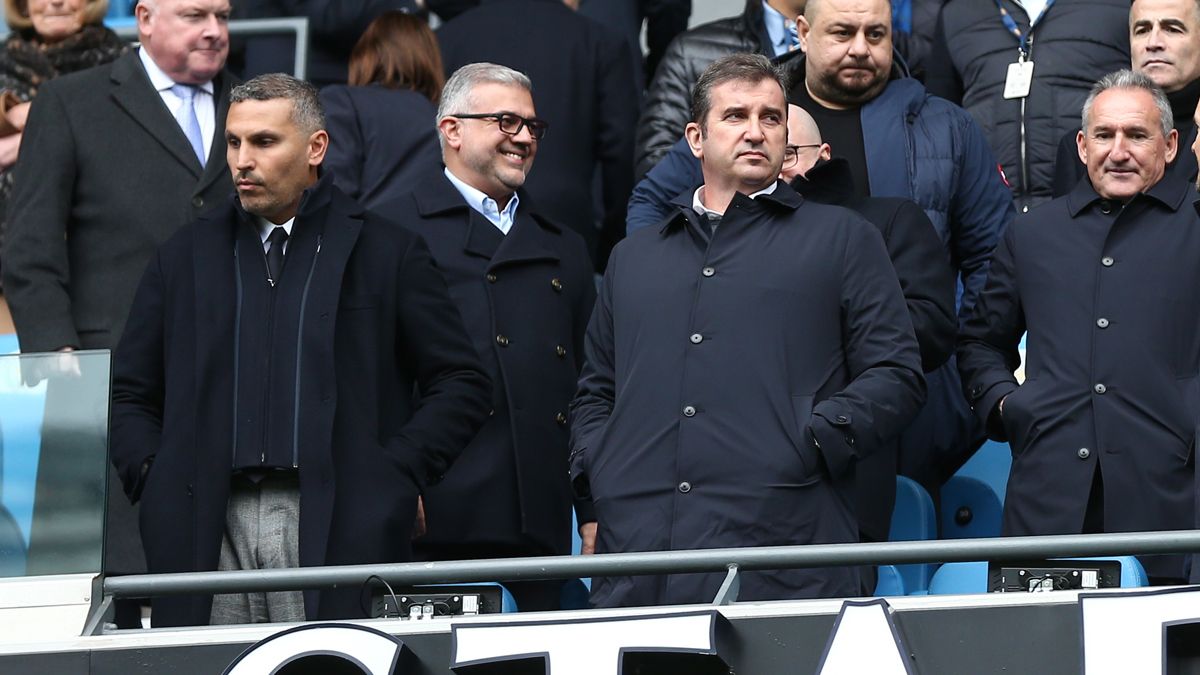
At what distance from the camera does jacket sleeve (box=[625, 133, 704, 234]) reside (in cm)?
708

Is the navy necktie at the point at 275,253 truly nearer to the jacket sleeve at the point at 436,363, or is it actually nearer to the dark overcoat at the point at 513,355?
the jacket sleeve at the point at 436,363

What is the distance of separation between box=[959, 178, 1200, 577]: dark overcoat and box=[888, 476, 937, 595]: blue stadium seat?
396 millimetres

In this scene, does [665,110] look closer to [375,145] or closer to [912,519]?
[375,145]

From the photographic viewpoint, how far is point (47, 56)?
27.0 ft

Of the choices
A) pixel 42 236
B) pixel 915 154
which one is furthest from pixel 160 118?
pixel 915 154

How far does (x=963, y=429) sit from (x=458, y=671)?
2.18 metres

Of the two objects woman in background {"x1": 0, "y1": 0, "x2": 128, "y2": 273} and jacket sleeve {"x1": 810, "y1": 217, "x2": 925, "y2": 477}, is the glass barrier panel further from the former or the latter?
woman in background {"x1": 0, "y1": 0, "x2": 128, "y2": 273}

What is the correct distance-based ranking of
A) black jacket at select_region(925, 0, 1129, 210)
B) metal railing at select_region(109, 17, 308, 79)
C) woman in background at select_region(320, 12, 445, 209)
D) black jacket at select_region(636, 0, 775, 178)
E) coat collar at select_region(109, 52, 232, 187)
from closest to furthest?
coat collar at select_region(109, 52, 232, 187) < woman in background at select_region(320, 12, 445, 209) < black jacket at select_region(925, 0, 1129, 210) < black jacket at select_region(636, 0, 775, 178) < metal railing at select_region(109, 17, 308, 79)

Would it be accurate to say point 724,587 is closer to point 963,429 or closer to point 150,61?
point 963,429

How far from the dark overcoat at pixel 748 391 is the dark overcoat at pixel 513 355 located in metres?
0.64

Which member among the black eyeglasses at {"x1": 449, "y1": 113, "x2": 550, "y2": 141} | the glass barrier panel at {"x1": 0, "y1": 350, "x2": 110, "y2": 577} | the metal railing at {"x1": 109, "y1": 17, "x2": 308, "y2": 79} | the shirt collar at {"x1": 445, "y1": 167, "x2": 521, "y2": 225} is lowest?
the glass barrier panel at {"x1": 0, "y1": 350, "x2": 110, "y2": 577}

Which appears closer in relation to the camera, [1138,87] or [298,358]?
[298,358]

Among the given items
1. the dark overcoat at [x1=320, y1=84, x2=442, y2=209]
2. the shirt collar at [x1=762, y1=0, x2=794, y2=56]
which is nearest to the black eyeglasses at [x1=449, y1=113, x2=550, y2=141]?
the dark overcoat at [x1=320, y1=84, x2=442, y2=209]

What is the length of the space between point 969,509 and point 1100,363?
3.11ft
